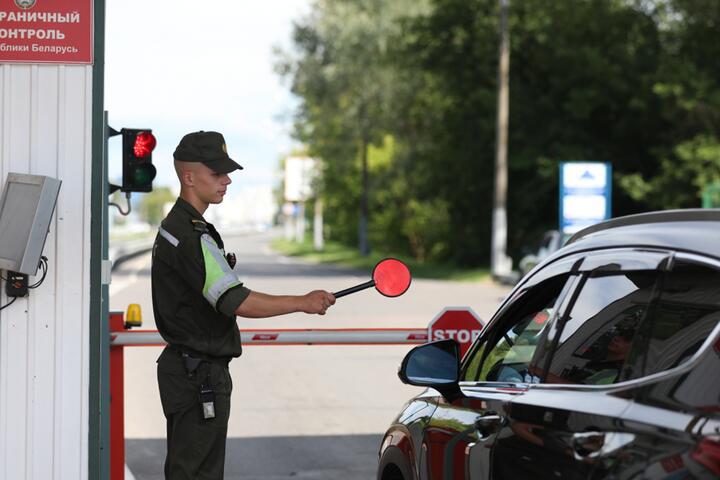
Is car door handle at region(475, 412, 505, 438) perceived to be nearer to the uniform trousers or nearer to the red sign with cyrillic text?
the uniform trousers

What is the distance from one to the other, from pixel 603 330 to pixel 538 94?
135ft

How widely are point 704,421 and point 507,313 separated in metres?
1.58

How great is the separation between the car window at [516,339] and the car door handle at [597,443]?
2.25 feet

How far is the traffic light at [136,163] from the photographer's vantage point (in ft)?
27.8

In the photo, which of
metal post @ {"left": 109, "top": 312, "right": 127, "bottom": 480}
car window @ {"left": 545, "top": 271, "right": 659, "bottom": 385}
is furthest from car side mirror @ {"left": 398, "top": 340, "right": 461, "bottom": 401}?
metal post @ {"left": 109, "top": 312, "right": 127, "bottom": 480}

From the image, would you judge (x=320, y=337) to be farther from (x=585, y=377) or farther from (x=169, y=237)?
(x=585, y=377)

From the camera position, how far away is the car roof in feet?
10.3

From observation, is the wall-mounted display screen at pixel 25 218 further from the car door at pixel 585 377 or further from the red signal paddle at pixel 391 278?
the car door at pixel 585 377

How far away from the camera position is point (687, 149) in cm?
3625

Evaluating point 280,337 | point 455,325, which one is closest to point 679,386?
point 455,325

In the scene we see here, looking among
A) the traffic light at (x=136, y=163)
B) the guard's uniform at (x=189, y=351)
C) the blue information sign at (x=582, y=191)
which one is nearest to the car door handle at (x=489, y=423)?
the guard's uniform at (x=189, y=351)

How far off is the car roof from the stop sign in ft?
14.5

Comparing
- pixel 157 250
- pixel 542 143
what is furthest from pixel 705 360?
pixel 542 143

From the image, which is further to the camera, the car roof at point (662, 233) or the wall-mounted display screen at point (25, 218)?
the wall-mounted display screen at point (25, 218)
